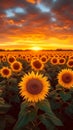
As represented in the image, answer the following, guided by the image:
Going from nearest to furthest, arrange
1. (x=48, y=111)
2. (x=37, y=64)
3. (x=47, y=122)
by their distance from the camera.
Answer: (x=48, y=111), (x=47, y=122), (x=37, y=64)

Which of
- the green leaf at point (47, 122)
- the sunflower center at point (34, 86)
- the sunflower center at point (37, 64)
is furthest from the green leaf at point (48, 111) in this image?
the sunflower center at point (37, 64)

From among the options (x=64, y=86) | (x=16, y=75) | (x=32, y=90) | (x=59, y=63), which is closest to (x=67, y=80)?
(x=64, y=86)

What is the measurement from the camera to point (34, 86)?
5.23 metres

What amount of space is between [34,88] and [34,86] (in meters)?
0.03

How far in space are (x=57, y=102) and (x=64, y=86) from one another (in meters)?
0.45

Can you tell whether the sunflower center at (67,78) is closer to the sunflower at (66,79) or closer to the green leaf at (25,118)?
the sunflower at (66,79)

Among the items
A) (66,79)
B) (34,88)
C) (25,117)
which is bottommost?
(25,117)

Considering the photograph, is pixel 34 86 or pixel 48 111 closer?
pixel 48 111

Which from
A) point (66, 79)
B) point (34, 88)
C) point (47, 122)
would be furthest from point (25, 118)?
point (66, 79)

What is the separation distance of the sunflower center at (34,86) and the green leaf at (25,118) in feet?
1.17

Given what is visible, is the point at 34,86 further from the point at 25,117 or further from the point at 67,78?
the point at 67,78

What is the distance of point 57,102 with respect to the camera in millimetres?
7062

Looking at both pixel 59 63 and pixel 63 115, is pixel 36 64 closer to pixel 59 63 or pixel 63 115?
pixel 59 63

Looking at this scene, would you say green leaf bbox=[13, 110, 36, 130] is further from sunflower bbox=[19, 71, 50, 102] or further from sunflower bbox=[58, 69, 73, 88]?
sunflower bbox=[58, 69, 73, 88]
